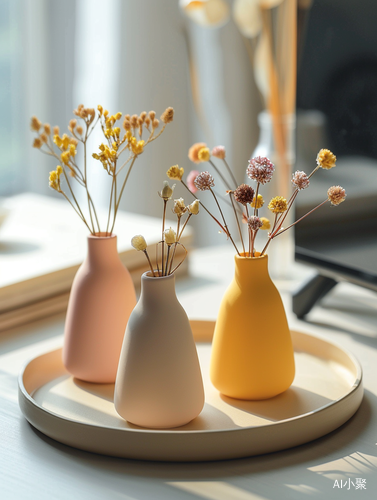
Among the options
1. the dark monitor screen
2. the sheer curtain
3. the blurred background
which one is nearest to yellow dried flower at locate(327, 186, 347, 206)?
the dark monitor screen

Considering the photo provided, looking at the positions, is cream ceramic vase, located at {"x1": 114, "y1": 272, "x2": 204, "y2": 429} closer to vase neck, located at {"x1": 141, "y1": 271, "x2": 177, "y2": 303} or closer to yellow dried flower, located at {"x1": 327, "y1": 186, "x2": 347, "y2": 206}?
vase neck, located at {"x1": 141, "y1": 271, "x2": 177, "y2": 303}

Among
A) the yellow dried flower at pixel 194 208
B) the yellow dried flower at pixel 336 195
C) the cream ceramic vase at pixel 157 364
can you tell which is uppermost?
the yellow dried flower at pixel 336 195

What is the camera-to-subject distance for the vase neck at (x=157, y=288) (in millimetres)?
587

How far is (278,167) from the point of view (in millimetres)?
1177

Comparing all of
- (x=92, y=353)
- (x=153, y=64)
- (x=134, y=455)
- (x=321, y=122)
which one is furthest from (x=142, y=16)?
(x=134, y=455)

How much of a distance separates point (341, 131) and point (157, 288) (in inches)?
19.1

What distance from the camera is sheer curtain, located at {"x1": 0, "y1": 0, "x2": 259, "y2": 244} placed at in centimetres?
204

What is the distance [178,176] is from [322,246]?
46 centimetres

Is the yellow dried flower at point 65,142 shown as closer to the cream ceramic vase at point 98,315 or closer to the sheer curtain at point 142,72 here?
the cream ceramic vase at point 98,315

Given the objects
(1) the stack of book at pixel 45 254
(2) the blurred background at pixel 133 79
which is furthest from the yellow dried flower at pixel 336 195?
(2) the blurred background at pixel 133 79

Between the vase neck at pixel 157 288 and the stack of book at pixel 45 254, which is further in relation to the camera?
the stack of book at pixel 45 254

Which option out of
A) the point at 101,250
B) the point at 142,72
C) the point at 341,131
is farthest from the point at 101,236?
the point at 142,72

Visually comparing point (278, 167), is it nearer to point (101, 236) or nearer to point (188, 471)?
point (101, 236)

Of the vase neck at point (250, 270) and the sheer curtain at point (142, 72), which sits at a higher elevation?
the sheer curtain at point (142, 72)
